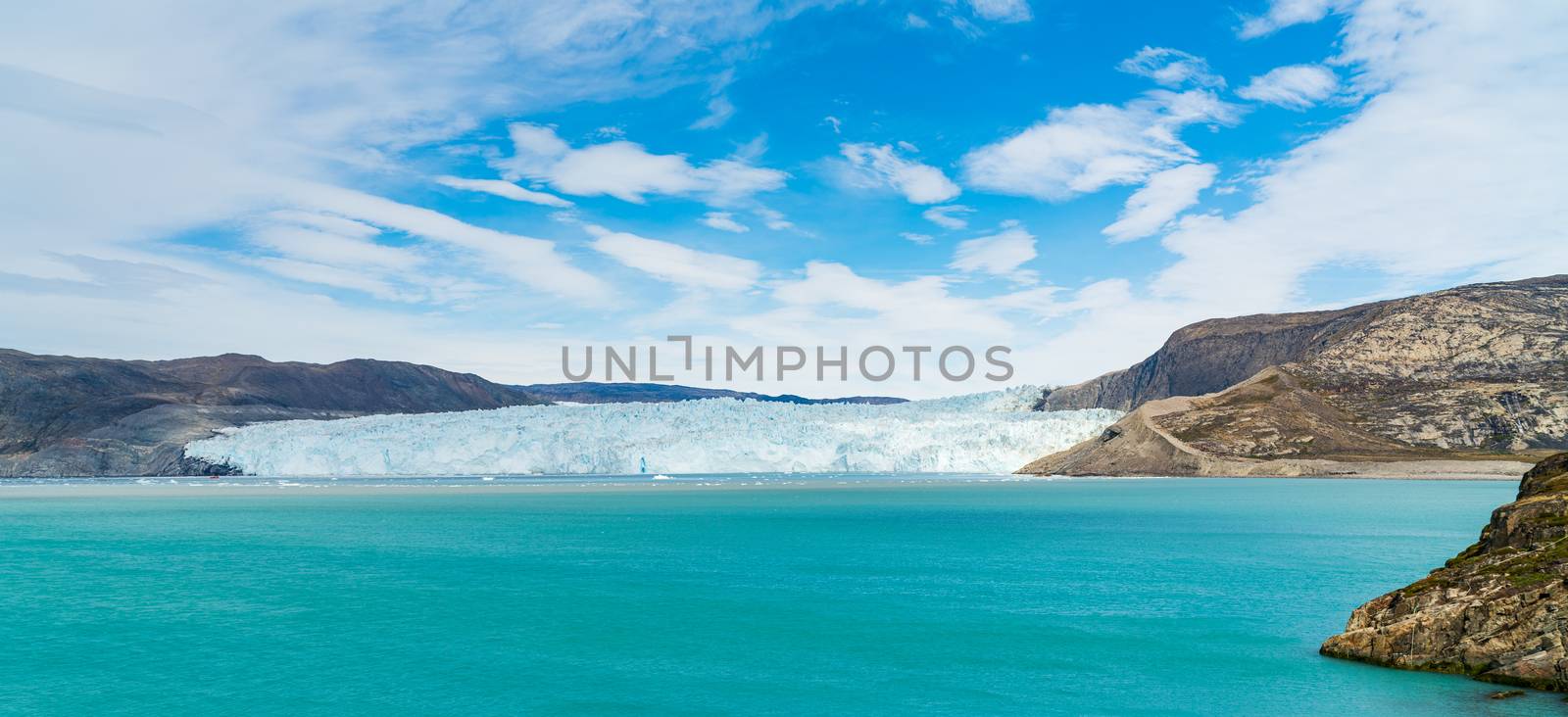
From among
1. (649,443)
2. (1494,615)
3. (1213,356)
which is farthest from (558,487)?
(1213,356)

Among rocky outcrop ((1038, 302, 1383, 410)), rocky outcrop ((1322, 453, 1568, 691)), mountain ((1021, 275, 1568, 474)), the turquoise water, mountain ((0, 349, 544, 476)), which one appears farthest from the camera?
rocky outcrop ((1038, 302, 1383, 410))

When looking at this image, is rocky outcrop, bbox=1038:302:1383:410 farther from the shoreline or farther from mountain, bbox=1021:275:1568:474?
the shoreline

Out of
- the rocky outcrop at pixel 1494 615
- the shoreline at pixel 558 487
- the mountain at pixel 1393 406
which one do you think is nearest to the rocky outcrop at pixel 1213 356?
the mountain at pixel 1393 406

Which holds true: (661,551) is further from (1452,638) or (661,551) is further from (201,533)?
(1452,638)

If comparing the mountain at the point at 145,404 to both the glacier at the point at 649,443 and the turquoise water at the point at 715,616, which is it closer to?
the glacier at the point at 649,443

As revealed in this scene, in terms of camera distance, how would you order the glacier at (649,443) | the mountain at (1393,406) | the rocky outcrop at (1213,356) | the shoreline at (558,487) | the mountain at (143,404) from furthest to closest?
1. the rocky outcrop at (1213,356)
2. the mountain at (143,404)
3. the glacier at (649,443)
4. the mountain at (1393,406)
5. the shoreline at (558,487)

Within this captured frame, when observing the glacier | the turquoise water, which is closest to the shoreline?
the glacier

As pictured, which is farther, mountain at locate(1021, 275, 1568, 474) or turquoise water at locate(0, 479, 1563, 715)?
mountain at locate(1021, 275, 1568, 474)
